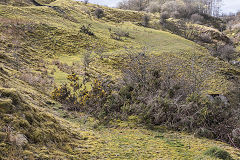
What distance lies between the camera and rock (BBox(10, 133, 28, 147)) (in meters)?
2.50

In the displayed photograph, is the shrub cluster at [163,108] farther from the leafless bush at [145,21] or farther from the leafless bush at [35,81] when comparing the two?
the leafless bush at [145,21]

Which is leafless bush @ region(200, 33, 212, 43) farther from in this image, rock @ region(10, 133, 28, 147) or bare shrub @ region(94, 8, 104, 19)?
rock @ region(10, 133, 28, 147)

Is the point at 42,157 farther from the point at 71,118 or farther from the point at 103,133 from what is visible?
the point at 71,118

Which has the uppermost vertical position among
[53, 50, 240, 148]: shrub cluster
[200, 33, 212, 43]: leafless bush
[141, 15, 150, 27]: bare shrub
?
[141, 15, 150, 27]: bare shrub

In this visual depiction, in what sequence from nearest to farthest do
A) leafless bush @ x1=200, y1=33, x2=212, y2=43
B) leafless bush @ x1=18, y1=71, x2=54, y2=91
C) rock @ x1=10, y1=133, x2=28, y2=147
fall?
rock @ x1=10, y1=133, x2=28, y2=147 → leafless bush @ x1=18, y1=71, x2=54, y2=91 → leafless bush @ x1=200, y1=33, x2=212, y2=43

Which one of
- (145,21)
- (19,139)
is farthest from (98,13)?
(19,139)

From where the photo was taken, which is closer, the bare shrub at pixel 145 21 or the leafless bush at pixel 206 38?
the bare shrub at pixel 145 21

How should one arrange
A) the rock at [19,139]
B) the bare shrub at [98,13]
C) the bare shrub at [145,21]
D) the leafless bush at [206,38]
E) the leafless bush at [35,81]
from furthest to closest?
1. the leafless bush at [206,38]
2. the bare shrub at [145,21]
3. the bare shrub at [98,13]
4. the leafless bush at [35,81]
5. the rock at [19,139]

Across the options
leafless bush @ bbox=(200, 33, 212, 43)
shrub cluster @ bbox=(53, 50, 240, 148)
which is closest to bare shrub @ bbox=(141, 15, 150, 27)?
leafless bush @ bbox=(200, 33, 212, 43)

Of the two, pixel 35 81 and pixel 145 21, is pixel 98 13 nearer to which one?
pixel 145 21

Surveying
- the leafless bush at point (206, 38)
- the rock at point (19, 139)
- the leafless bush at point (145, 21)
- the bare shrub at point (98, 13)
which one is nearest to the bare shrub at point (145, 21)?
the leafless bush at point (145, 21)

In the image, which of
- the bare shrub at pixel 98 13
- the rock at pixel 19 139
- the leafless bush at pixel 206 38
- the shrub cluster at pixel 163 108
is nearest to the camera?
the rock at pixel 19 139

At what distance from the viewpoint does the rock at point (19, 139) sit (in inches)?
98.3

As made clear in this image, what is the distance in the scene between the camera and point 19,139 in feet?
8.58
